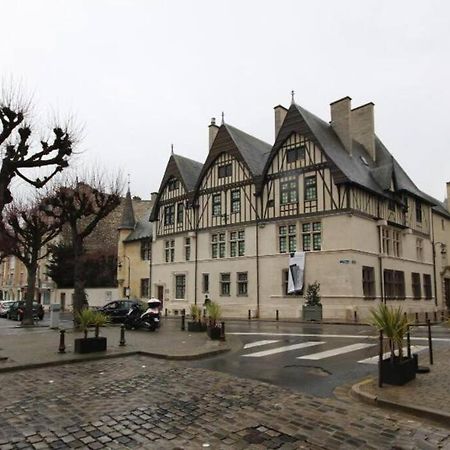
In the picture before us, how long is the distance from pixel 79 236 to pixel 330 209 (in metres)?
14.2

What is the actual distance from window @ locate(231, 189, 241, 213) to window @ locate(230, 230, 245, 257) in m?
1.60

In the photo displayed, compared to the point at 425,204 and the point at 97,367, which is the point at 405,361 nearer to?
the point at 97,367

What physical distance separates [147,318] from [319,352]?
946 centimetres

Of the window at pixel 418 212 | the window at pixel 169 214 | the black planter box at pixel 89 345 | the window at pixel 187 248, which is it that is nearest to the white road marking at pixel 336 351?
the black planter box at pixel 89 345

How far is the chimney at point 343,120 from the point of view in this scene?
98.4 feet

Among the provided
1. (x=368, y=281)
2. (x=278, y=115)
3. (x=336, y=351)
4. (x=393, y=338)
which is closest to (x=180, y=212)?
(x=278, y=115)

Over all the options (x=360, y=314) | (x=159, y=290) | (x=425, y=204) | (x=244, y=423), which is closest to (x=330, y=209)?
(x=360, y=314)

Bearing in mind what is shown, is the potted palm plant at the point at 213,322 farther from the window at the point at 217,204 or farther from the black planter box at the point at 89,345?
the window at the point at 217,204

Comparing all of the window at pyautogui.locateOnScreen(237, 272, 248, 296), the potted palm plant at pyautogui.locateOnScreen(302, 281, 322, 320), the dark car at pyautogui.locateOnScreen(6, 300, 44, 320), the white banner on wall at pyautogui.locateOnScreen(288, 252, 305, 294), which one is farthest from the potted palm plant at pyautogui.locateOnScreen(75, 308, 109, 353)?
the dark car at pyautogui.locateOnScreen(6, 300, 44, 320)

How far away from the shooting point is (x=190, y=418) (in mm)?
5641

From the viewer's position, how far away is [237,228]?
31.4m

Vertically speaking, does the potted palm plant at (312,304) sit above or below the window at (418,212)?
below

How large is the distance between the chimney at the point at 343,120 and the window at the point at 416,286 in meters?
10.3

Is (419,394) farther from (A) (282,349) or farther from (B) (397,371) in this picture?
(A) (282,349)
